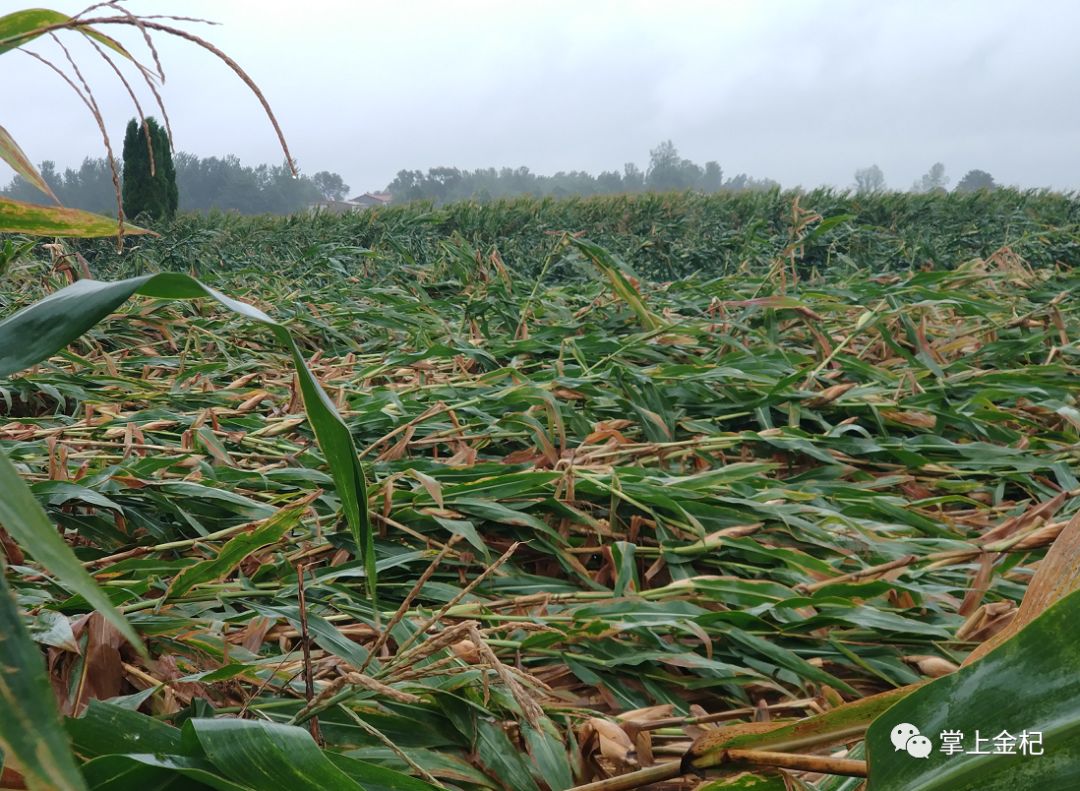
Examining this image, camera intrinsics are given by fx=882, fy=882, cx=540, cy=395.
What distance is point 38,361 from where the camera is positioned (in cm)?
54

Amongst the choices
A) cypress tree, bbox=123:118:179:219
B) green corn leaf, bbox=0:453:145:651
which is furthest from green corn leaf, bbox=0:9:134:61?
cypress tree, bbox=123:118:179:219

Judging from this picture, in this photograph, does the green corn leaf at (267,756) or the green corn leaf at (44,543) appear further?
the green corn leaf at (267,756)

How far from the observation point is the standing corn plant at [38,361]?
0.90 feet

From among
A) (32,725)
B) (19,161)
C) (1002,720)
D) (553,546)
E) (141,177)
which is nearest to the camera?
(32,725)

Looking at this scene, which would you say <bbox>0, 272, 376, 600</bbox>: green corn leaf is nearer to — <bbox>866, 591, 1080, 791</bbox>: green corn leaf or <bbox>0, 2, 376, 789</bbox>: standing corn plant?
<bbox>0, 2, 376, 789</bbox>: standing corn plant

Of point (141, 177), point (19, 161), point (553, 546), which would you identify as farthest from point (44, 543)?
point (141, 177)

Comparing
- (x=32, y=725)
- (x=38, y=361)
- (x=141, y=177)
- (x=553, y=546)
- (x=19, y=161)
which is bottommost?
(x=553, y=546)

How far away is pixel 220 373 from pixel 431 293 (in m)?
1.16

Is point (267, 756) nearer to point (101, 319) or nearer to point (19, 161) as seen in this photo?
point (101, 319)

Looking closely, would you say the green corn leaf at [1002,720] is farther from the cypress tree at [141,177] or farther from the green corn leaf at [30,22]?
the cypress tree at [141,177]

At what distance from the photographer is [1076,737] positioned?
373 mm

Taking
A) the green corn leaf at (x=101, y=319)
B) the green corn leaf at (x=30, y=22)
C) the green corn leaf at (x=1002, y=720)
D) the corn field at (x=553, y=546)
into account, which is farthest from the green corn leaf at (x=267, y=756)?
the green corn leaf at (x=30, y=22)

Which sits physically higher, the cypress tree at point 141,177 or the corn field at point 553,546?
the cypress tree at point 141,177

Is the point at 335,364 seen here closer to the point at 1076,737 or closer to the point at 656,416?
the point at 656,416
